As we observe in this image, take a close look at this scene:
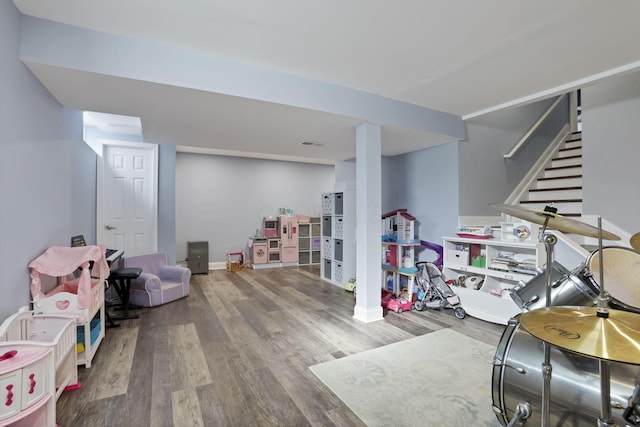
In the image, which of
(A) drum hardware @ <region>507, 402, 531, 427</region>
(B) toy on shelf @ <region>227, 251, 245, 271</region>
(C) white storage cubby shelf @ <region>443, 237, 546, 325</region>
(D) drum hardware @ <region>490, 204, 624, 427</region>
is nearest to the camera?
(D) drum hardware @ <region>490, 204, 624, 427</region>

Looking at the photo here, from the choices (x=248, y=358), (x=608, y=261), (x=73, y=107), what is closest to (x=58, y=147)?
(x=73, y=107)

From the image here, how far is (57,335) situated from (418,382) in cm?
238

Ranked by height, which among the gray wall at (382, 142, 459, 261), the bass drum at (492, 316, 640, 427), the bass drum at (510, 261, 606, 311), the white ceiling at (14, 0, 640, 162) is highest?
the white ceiling at (14, 0, 640, 162)

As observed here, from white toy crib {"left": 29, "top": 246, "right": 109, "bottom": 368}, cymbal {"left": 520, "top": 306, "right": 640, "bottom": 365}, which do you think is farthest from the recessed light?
cymbal {"left": 520, "top": 306, "right": 640, "bottom": 365}

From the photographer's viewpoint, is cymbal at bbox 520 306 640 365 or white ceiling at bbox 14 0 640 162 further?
white ceiling at bbox 14 0 640 162

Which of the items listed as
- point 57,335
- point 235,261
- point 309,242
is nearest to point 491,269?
point 57,335

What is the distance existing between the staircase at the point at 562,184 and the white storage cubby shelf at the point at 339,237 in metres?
2.62

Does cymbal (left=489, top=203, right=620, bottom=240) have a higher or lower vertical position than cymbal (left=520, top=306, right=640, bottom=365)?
higher

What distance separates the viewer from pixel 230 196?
22.3ft

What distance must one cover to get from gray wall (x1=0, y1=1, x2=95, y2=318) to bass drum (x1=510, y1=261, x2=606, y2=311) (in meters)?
3.20

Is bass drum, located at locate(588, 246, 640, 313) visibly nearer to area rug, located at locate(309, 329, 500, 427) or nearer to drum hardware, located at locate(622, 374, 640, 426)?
drum hardware, located at locate(622, 374, 640, 426)

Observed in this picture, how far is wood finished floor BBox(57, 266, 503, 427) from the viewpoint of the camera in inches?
71.5

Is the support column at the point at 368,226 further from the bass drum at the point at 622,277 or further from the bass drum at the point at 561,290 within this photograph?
the bass drum at the point at 622,277

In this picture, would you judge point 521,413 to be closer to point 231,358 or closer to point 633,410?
point 633,410
